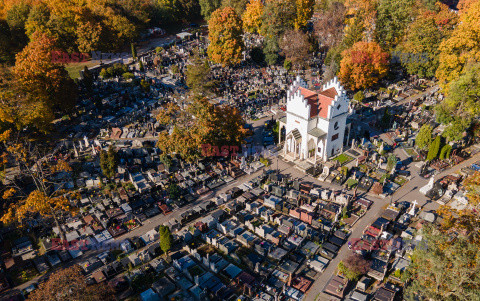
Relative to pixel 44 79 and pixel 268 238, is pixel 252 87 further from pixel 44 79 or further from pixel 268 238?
pixel 268 238

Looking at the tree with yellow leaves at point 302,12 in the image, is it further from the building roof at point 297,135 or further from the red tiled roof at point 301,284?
the red tiled roof at point 301,284

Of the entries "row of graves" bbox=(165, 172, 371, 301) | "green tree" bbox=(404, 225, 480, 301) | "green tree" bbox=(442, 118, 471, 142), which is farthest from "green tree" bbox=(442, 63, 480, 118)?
"green tree" bbox=(404, 225, 480, 301)

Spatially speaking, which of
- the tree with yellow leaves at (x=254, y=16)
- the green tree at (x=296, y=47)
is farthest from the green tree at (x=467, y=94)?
the tree with yellow leaves at (x=254, y=16)

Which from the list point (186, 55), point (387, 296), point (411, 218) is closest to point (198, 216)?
Answer: point (387, 296)

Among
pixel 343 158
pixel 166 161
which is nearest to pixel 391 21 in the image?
pixel 343 158

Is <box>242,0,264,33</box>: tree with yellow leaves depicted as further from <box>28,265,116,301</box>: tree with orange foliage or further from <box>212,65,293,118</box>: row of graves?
<box>28,265,116,301</box>: tree with orange foliage

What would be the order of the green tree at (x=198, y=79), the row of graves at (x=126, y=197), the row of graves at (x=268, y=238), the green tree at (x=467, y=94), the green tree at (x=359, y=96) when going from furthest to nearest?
the green tree at (x=198, y=79)
the green tree at (x=359, y=96)
the green tree at (x=467, y=94)
the row of graves at (x=126, y=197)
the row of graves at (x=268, y=238)
